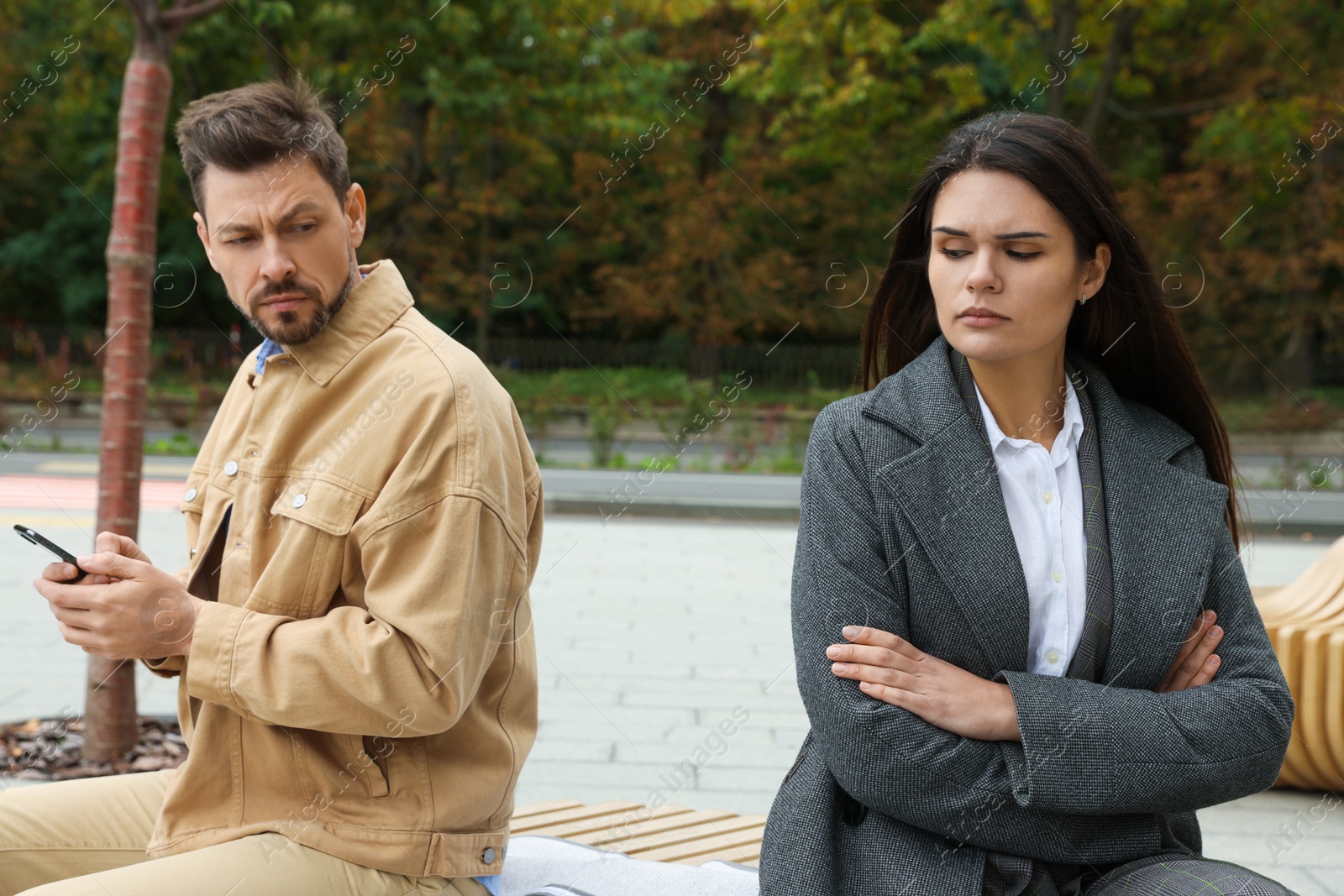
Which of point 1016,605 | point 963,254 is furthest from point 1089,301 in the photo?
point 1016,605

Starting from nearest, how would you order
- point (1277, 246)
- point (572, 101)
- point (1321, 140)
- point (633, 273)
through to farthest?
point (1321, 140) < point (572, 101) < point (1277, 246) < point (633, 273)

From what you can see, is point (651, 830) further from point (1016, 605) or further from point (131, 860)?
point (1016, 605)

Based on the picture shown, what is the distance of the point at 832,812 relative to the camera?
6.72ft

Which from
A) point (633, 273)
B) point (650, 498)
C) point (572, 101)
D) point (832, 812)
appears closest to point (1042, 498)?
point (832, 812)

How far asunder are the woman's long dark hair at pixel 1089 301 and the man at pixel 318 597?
0.80m

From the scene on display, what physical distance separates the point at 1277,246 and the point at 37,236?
79.8 feet

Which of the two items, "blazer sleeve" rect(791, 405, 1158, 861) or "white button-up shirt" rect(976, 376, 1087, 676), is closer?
"blazer sleeve" rect(791, 405, 1158, 861)

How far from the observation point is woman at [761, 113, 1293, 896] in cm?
195

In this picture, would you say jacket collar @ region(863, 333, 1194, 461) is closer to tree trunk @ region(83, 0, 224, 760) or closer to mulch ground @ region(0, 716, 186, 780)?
tree trunk @ region(83, 0, 224, 760)

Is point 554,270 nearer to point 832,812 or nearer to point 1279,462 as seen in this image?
point 1279,462

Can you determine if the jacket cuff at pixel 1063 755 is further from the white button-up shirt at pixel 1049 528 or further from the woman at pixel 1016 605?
the white button-up shirt at pixel 1049 528

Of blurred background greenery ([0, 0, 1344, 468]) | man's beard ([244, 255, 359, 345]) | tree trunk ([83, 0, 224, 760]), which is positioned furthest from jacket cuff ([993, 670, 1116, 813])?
blurred background greenery ([0, 0, 1344, 468])

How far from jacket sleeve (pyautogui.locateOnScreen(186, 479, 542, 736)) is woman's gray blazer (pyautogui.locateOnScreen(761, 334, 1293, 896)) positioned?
578mm

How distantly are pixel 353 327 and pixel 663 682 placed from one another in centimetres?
370
